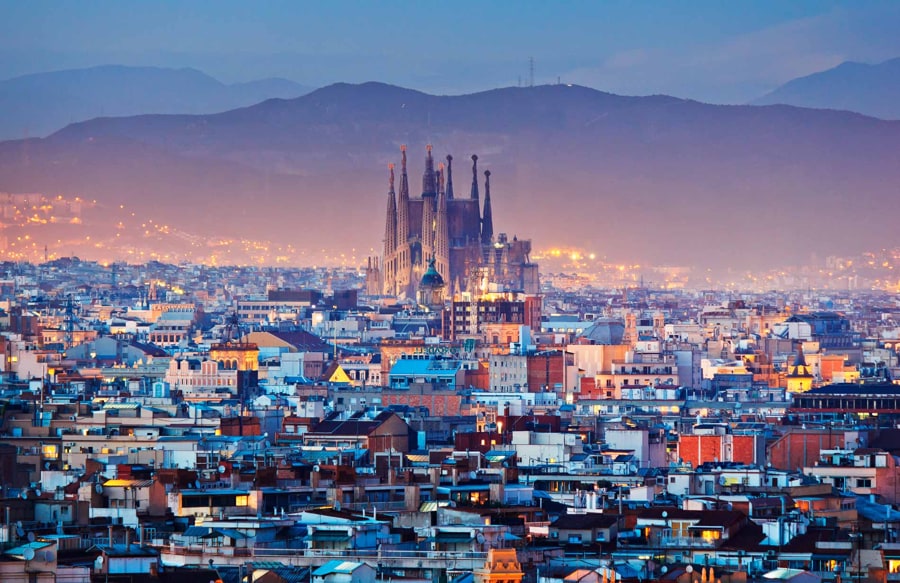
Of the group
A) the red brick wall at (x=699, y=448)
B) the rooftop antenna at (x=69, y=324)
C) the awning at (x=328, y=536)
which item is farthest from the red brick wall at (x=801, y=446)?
the rooftop antenna at (x=69, y=324)

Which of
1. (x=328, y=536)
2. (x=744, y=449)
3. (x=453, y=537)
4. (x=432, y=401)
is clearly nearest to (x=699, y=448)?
(x=744, y=449)

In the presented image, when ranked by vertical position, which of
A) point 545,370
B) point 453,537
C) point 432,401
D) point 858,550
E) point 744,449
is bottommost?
point 858,550

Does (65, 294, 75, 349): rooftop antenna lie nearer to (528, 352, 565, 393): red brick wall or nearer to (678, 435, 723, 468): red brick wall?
(528, 352, 565, 393): red brick wall

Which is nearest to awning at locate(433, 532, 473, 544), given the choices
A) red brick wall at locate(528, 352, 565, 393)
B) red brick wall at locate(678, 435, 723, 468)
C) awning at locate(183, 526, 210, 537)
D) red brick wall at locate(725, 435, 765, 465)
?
awning at locate(183, 526, 210, 537)

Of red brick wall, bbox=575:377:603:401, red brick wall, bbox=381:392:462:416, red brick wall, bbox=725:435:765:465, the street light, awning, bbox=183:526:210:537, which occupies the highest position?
red brick wall, bbox=575:377:603:401

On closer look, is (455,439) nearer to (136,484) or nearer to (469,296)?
(136,484)

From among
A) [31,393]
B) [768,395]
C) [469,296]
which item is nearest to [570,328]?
[469,296]

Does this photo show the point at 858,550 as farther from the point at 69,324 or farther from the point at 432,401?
the point at 69,324

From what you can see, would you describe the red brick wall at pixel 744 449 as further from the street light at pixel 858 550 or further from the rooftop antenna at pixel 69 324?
the rooftop antenna at pixel 69 324

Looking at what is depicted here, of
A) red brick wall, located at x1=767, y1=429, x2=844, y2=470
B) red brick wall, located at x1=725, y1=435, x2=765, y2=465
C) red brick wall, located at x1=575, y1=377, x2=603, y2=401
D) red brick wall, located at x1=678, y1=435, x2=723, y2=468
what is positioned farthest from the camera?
red brick wall, located at x1=575, y1=377, x2=603, y2=401

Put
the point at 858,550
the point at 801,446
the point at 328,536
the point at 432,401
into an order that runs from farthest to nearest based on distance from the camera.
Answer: the point at 432,401
the point at 801,446
the point at 858,550
the point at 328,536

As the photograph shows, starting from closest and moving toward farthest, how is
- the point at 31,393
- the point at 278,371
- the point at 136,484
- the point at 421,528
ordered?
1. the point at 421,528
2. the point at 136,484
3. the point at 31,393
4. the point at 278,371
